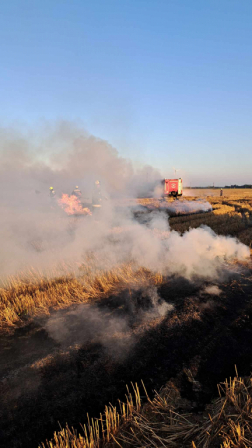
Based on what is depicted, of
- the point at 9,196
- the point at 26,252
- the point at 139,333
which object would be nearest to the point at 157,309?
the point at 139,333

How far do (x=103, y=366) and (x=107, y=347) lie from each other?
0.41 m

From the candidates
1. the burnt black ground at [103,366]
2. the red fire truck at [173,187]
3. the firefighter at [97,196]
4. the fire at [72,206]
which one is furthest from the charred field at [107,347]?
the red fire truck at [173,187]

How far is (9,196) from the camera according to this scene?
11.1 metres

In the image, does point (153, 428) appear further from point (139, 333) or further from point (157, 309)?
point (157, 309)

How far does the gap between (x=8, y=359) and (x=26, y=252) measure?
449 cm

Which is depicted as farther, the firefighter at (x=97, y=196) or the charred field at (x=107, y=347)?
the firefighter at (x=97, y=196)

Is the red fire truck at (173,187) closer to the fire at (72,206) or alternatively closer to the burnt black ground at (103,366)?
the fire at (72,206)

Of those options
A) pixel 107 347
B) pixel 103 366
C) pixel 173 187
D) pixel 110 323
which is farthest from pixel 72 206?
pixel 173 187

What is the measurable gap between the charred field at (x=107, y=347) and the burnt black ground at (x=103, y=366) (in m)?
0.01

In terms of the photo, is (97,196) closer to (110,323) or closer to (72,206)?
(72,206)

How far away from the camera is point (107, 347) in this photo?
3.80 m

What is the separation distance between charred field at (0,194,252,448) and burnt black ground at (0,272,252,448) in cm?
1

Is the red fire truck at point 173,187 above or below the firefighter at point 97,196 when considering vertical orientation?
above

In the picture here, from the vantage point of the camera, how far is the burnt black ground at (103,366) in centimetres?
271
